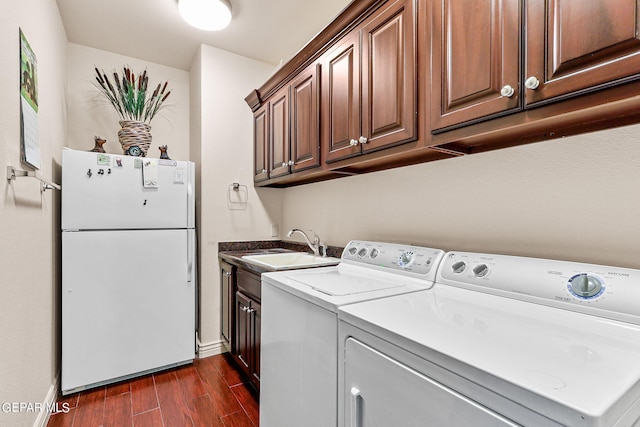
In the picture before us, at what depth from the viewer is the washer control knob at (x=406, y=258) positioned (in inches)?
55.6

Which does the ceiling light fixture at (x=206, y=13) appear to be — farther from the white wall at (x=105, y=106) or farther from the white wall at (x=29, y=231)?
the white wall at (x=105, y=106)

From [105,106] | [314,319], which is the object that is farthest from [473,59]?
[105,106]

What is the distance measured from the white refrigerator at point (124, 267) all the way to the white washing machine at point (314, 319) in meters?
1.19

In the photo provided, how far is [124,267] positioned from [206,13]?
1886 mm

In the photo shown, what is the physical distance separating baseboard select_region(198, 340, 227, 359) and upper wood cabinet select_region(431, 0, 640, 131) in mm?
2476

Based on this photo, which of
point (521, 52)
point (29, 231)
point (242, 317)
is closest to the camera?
point (521, 52)

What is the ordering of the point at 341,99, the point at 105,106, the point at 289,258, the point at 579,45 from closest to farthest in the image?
the point at 579,45 → the point at 341,99 → the point at 289,258 → the point at 105,106

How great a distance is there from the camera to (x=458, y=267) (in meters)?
1.23

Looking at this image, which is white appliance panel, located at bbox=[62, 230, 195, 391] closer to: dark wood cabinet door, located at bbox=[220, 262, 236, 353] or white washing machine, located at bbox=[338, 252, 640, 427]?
dark wood cabinet door, located at bbox=[220, 262, 236, 353]

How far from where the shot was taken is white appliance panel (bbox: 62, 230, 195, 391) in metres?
2.02

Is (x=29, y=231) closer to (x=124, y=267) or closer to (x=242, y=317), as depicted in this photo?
(x=124, y=267)

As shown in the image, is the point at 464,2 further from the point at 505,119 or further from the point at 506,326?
the point at 506,326

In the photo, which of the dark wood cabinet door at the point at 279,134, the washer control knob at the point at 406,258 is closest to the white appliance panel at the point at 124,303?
the dark wood cabinet door at the point at 279,134

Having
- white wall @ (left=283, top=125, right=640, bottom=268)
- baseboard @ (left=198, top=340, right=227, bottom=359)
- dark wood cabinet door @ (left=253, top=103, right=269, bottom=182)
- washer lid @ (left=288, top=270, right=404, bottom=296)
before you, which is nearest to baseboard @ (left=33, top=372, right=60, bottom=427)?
baseboard @ (left=198, top=340, right=227, bottom=359)
